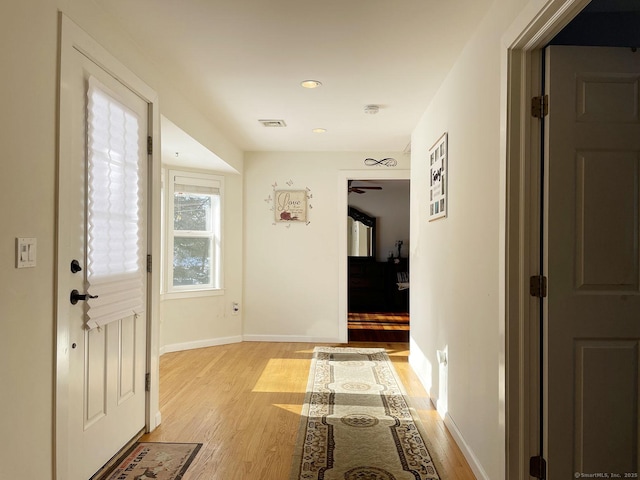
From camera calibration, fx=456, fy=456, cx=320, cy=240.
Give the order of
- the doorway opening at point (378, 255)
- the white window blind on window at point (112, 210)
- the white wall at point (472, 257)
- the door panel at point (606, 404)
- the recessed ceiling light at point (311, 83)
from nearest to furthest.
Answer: the door panel at point (606, 404) → the white wall at point (472, 257) → the white window blind on window at point (112, 210) → the recessed ceiling light at point (311, 83) → the doorway opening at point (378, 255)

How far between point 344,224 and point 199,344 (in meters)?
2.27

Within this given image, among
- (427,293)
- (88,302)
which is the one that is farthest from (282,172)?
(88,302)

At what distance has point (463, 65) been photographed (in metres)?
2.75

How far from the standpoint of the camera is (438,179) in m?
3.38

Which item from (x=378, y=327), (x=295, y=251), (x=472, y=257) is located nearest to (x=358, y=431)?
(x=472, y=257)

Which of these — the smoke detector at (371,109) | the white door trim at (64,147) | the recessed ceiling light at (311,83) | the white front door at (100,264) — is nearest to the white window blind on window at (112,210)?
the white front door at (100,264)

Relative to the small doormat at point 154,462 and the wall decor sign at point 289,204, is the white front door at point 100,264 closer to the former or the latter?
the small doormat at point 154,462

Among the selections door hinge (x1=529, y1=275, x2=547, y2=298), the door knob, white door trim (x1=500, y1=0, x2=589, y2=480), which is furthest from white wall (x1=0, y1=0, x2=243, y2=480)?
door hinge (x1=529, y1=275, x2=547, y2=298)

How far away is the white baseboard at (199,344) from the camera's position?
5129 mm

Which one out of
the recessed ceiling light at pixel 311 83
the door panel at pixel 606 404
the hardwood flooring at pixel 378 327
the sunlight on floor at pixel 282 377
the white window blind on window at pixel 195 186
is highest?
the recessed ceiling light at pixel 311 83

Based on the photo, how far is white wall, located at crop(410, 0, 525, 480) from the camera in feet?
7.03

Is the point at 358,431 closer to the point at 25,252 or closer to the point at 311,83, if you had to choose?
the point at 25,252

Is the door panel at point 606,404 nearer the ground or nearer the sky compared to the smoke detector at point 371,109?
nearer the ground

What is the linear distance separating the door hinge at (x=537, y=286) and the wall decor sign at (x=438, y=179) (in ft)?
4.10
